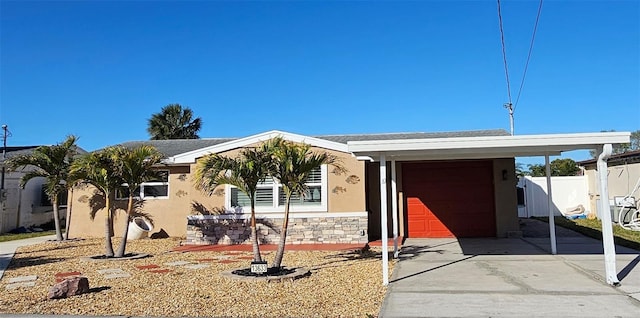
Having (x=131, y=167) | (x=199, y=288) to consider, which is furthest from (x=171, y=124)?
(x=199, y=288)

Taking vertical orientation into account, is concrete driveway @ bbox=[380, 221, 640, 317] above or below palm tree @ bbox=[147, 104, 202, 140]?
below

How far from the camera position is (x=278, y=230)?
1294 cm

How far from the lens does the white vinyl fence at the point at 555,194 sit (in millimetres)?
21812

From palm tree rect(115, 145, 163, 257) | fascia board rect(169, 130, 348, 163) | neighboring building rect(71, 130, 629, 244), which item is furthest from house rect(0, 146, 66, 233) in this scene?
palm tree rect(115, 145, 163, 257)

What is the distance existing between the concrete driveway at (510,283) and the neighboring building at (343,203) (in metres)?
2.07

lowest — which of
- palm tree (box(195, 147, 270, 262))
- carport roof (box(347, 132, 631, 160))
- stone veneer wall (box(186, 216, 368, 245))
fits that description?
stone veneer wall (box(186, 216, 368, 245))

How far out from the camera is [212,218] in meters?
13.2

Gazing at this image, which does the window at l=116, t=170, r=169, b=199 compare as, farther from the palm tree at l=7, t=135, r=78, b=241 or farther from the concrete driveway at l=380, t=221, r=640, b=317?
the concrete driveway at l=380, t=221, r=640, b=317

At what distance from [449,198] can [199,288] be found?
8956 mm

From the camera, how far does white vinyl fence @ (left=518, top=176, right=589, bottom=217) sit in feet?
71.6

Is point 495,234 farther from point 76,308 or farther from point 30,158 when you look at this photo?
point 30,158

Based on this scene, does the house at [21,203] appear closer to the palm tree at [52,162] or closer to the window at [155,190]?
the palm tree at [52,162]

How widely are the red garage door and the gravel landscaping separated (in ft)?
11.8

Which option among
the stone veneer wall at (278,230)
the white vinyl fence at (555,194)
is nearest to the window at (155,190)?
the stone veneer wall at (278,230)
